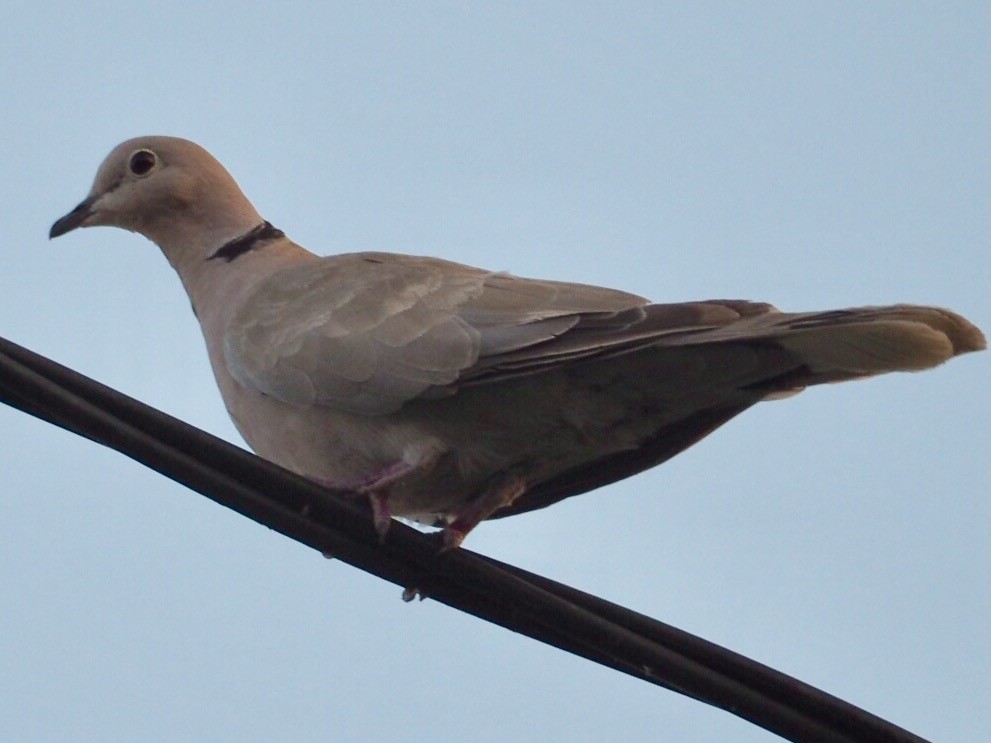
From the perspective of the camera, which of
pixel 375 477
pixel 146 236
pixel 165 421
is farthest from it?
pixel 146 236

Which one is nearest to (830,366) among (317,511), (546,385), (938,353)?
(938,353)

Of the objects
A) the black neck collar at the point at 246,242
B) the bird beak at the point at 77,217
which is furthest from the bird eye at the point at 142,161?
the black neck collar at the point at 246,242

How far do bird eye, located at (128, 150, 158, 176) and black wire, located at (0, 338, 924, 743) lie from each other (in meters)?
3.02

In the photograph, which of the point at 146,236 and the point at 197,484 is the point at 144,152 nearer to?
the point at 146,236

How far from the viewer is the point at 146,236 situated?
633cm

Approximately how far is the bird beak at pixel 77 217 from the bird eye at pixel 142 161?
0.63ft

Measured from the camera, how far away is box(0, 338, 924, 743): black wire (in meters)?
3.27

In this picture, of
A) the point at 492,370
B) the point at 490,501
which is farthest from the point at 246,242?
the point at 492,370

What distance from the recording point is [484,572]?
12.2 ft

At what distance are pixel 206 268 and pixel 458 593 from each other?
2.46 m

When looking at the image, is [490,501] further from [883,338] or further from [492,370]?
[883,338]

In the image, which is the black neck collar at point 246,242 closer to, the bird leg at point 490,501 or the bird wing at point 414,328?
the bird wing at point 414,328

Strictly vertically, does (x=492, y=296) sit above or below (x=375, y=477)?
above

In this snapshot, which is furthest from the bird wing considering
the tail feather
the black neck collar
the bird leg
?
the black neck collar
